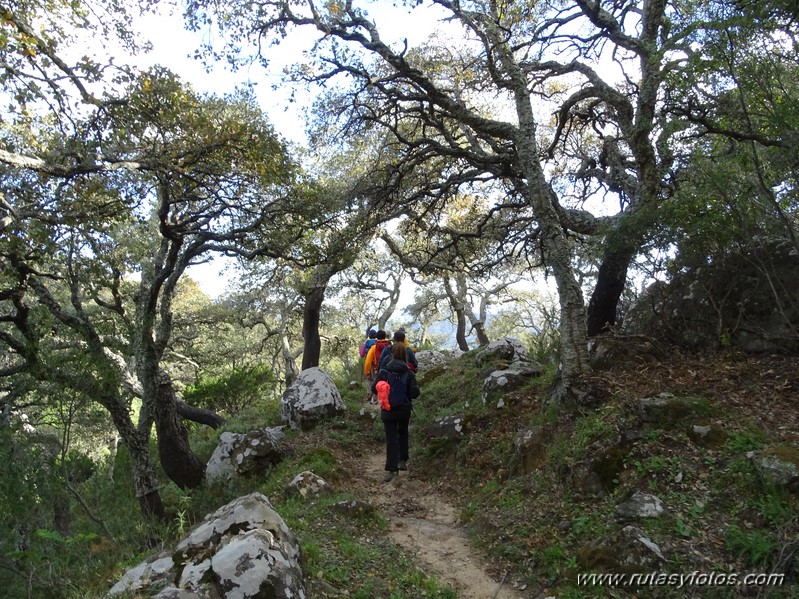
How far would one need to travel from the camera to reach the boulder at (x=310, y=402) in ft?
34.9

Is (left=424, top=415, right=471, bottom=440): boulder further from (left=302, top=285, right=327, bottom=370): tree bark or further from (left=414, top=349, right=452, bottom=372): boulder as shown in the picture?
(left=302, top=285, right=327, bottom=370): tree bark

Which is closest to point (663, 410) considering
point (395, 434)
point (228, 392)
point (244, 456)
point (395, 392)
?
point (395, 392)

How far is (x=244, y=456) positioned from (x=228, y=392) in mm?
9294

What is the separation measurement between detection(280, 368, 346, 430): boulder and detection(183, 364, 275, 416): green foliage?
6485mm

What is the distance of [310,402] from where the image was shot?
1080 cm

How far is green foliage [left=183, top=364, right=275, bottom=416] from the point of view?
1700cm

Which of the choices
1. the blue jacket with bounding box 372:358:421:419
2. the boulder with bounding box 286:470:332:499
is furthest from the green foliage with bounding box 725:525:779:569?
the boulder with bounding box 286:470:332:499

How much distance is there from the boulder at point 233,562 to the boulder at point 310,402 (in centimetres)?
654

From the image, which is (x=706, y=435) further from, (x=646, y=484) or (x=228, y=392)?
(x=228, y=392)

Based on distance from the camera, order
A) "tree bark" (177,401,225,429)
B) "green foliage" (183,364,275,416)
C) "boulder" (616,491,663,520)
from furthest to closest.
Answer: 1. "green foliage" (183,364,275,416)
2. "tree bark" (177,401,225,429)
3. "boulder" (616,491,663,520)

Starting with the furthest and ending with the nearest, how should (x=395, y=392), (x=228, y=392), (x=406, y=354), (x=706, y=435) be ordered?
(x=228, y=392), (x=406, y=354), (x=395, y=392), (x=706, y=435)

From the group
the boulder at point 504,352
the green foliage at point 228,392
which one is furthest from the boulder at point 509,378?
the green foliage at point 228,392

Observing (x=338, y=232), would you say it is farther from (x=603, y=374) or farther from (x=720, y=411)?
(x=720, y=411)

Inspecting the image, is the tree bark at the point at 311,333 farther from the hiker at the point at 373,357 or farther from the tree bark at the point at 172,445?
the hiker at the point at 373,357
